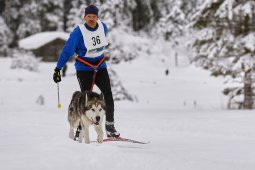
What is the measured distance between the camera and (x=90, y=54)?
7410 mm

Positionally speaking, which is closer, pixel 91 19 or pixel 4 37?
pixel 91 19

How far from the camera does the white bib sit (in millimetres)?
7262

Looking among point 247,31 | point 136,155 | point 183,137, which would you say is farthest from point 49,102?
point 136,155

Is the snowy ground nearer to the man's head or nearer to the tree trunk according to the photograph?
the tree trunk

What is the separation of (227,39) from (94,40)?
8.94 meters

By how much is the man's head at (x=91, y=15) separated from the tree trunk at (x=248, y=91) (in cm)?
901

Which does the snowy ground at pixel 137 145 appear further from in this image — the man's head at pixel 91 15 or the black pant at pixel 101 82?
the man's head at pixel 91 15

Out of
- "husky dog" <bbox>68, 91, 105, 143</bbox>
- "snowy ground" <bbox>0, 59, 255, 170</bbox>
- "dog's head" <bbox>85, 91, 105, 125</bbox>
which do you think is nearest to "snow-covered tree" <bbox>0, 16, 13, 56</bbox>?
"snowy ground" <bbox>0, 59, 255, 170</bbox>

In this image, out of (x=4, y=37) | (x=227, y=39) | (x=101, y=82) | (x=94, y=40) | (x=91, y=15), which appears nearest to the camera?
(x=91, y=15)

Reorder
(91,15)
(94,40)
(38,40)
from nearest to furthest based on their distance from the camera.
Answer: (91,15) → (94,40) → (38,40)

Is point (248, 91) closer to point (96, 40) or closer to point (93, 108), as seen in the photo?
point (96, 40)

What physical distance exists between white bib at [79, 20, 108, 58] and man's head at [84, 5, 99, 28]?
12 cm

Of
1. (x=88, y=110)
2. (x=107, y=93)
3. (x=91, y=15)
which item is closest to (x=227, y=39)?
(x=107, y=93)

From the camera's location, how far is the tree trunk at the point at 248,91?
15156 millimetres
